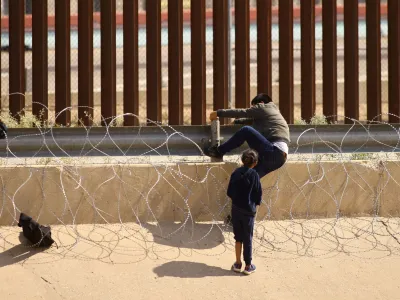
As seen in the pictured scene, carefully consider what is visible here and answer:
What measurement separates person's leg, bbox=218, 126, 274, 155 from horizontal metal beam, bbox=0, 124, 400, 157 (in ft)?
1.63

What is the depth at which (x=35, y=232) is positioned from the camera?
805 cm

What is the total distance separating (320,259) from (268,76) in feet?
9.35

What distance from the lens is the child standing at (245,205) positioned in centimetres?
778

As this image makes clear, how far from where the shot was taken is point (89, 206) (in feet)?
28.6

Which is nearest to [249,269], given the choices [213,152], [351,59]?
[213,152]

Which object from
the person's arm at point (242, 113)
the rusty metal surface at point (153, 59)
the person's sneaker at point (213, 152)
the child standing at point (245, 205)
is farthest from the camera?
the rusty metal surface at point (153, 59)

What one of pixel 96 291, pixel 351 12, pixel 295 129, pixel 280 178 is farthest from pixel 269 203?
pixel 351 12

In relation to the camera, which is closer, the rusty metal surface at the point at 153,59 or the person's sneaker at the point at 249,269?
the person's sneaker at the point at 249,269

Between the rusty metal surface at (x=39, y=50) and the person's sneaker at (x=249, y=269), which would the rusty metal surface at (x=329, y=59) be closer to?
the person's sneaker at (x=249, y=269)

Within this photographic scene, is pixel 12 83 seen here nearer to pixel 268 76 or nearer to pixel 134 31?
pixel 134 31

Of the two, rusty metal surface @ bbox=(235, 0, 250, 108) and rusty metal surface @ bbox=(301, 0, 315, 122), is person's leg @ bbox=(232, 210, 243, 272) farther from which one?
rusty metal surface @ bbox=(301, 0, 315, 122)

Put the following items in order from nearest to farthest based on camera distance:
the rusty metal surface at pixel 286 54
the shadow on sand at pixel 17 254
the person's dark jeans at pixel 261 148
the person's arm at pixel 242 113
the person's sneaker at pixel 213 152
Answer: the shadow on sand at pixel 17 254 < the person's dark jeans at pixel 261 148 < the person's arm at pixel 242 113 < the person's sneaker at pixel 213 152 < the rusty metal surface at pixel 286 54

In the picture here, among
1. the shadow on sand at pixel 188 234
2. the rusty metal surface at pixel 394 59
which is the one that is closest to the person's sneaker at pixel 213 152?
the shadow on sand at pixel 188 234

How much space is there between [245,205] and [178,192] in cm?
125
